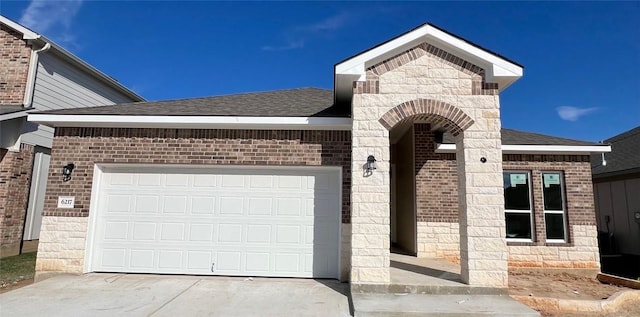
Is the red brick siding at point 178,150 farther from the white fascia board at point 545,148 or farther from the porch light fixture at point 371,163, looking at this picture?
the white fascia board at point 545,148

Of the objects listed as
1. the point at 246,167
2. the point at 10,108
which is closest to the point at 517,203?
the point at 246,167

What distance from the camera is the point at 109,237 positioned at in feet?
25.1

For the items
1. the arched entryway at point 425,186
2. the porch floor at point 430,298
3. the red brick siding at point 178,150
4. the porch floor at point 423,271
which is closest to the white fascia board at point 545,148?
the arched entryway at point 425,186

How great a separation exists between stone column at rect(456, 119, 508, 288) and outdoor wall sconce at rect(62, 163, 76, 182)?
7.86 meters

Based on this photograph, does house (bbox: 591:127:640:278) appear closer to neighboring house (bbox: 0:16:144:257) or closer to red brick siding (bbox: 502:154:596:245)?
red brick siding (bbox: 502:154:596:245)

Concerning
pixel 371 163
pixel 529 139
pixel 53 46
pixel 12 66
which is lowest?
pixel 371 163

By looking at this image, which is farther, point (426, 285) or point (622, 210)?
point (622, 210)

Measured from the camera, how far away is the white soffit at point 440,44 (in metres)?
6.65

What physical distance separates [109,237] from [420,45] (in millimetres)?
7397

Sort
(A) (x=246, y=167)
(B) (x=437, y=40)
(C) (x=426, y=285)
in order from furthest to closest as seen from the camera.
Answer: (A) (x=246, y=167) → (B) (x=437, y=40) → (C) (x=426, y=285)

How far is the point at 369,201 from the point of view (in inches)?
254

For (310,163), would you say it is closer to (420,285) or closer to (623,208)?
(420,285)

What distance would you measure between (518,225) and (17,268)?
39.6ft

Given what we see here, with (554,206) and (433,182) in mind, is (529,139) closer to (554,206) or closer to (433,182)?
(554,206)
